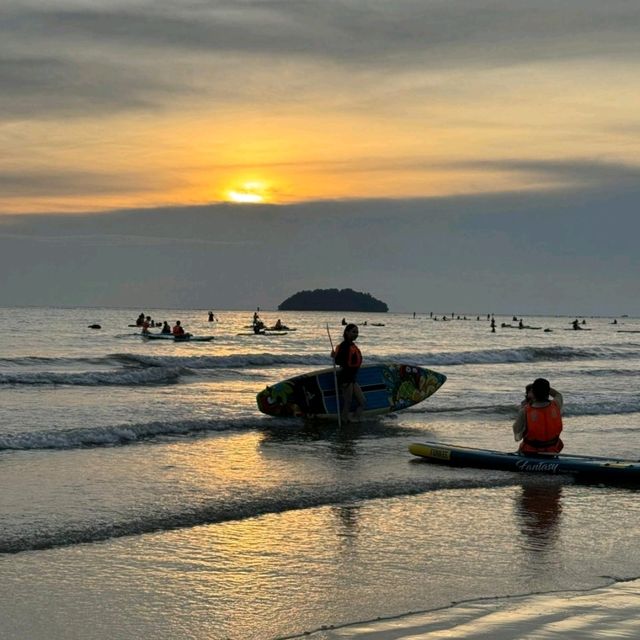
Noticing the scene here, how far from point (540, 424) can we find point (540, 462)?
0.59 m

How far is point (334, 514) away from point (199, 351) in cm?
3996

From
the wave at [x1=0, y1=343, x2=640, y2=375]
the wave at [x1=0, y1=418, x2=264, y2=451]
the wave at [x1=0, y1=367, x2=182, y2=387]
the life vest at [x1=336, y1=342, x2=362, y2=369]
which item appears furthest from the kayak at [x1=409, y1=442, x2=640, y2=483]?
the wave at [x1=0, y1=343, x2=640, y2=375]

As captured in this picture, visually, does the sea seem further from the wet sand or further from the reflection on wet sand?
the wet sand

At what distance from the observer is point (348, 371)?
64.2 feet

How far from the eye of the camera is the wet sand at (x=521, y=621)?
5.96 metres

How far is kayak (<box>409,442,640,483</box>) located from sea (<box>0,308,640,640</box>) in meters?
0.22

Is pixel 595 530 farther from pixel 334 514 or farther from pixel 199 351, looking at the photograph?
pixel 199 351

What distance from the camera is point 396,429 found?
19.0m

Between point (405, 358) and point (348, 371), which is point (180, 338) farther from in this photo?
point (348, 371)

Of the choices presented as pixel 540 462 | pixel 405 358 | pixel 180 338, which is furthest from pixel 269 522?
pixel 180 338

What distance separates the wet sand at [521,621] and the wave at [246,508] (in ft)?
11.5

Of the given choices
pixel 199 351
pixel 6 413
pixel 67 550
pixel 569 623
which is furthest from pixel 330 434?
pixel 199 351

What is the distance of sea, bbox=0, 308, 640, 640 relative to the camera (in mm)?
6793

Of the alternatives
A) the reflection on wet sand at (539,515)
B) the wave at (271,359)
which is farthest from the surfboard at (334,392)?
the wave at (271,359)
